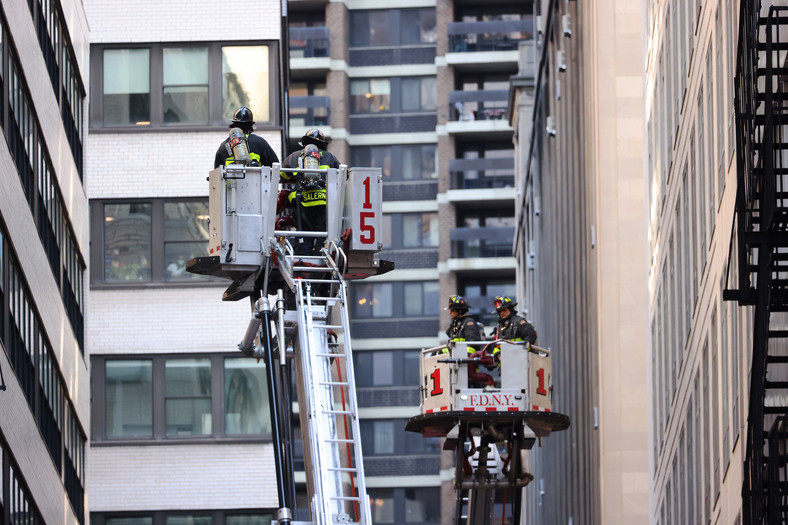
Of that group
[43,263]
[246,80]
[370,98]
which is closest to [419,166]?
[370,98]

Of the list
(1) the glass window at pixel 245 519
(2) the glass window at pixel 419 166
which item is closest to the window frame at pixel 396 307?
(2) the glass window at pixel 419 166

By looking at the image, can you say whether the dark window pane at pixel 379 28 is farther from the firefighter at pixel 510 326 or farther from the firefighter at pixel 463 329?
the firefighter at pixel 463 329

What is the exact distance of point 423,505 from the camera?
92375mm

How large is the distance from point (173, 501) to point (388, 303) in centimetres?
5500

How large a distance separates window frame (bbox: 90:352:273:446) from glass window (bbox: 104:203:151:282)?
2.21 m

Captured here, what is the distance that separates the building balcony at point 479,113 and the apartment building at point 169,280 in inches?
2105

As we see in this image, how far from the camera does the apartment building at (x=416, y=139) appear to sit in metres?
96.6

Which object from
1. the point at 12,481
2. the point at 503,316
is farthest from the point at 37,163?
the point at 503,316

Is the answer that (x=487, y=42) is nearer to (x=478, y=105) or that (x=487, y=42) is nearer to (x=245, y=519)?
(x=478, y=105)

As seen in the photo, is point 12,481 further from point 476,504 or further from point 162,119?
point 162,119

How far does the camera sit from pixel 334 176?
890 inches

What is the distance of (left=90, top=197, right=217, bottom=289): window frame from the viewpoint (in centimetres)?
4453

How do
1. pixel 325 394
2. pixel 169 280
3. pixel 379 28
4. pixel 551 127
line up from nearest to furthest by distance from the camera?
pixel 325 394
pixel 169 280
pixel 551 127
pixel 379 28

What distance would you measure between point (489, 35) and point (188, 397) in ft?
193
